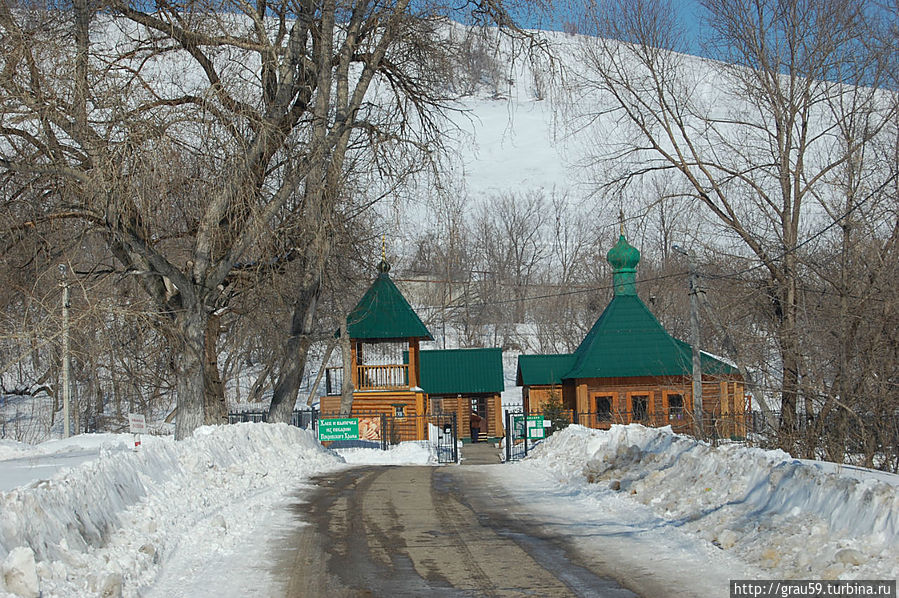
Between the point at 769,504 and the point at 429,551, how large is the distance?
354 centimetres

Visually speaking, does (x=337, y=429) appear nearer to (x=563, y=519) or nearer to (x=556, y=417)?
(x=556, y=417)

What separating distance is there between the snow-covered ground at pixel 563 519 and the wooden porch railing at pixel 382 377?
86.7 feet

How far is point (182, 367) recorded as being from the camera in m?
18.0

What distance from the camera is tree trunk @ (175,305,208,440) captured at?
58.1 feet

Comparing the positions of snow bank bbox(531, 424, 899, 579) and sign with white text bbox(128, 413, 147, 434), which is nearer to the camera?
snow bank bbox(531, 424, 899, 579)

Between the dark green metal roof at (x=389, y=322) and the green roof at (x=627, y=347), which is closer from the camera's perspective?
the green roof at (x=627, y=347)

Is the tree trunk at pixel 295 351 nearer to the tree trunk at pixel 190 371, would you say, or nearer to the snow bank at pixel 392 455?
the tree trunk at pixel 190 371

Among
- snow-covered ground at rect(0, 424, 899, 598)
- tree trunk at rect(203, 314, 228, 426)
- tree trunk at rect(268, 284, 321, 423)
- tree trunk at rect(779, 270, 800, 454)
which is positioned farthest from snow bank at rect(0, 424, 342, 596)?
tree trunk at rect(779, 270, 800, 454)

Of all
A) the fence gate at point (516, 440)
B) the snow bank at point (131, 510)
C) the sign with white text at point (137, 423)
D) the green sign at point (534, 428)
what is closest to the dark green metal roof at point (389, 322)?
the fence gate at point (516, 440)

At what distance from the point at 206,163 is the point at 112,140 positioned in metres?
1.62

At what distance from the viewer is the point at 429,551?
30.5 ft

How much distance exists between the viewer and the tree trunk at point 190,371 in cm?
1772

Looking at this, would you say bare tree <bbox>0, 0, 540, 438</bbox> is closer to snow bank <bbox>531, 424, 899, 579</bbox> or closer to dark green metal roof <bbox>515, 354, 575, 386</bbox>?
snow bank <bbox>531, 424, 899, 579</bbox>

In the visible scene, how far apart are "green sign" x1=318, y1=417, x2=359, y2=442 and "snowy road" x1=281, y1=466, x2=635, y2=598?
1376cm
